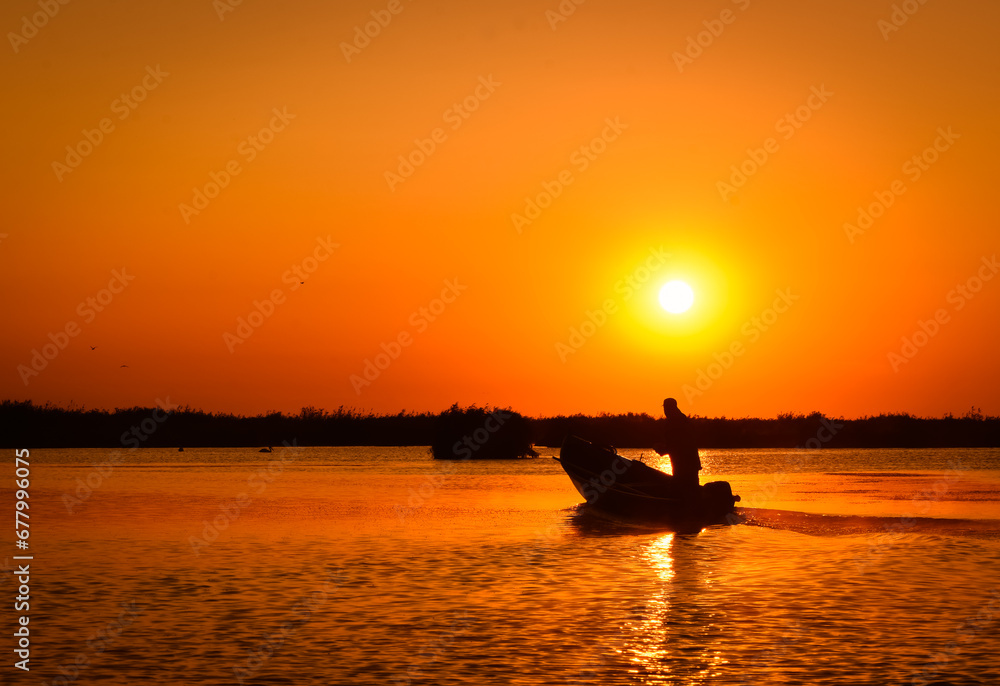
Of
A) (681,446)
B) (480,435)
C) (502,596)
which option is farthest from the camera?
(480,435)

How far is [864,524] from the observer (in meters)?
27.6

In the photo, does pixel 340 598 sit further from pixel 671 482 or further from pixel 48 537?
pixel 671 482

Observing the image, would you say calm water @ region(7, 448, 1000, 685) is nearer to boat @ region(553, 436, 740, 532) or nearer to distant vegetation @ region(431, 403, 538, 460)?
boat @ region(553, 436, 740, 532)

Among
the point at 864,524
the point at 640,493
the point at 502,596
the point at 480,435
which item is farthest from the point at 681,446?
the point at 480,435

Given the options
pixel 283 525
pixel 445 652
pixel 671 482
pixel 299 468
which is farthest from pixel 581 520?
pixel 299 468

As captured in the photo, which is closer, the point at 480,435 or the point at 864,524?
the point at 864,524

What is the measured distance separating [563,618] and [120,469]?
49.5m

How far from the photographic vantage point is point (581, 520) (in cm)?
2950

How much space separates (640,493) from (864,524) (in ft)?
18.1

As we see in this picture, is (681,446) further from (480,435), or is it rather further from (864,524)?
(480,435)

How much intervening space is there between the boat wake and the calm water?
0.33 ft

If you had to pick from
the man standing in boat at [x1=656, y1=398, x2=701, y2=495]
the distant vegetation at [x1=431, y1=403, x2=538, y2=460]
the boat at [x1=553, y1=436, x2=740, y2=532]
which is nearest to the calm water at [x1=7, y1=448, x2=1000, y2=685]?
the boat at [x1=553, y1=436, x2=740, y2=532]

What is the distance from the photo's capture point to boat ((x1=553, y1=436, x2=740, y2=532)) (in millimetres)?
27125

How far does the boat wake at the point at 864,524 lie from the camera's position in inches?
1008
